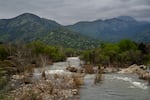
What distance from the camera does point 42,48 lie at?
121375mm

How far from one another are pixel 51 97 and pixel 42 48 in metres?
88.3

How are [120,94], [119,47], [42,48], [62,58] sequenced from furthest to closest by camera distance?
1. [62,58]
2. [42,48]
3. [119,47]
4. [120,94]

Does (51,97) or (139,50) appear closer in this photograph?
(51,97)

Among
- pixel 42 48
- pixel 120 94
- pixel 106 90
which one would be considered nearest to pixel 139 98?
pixel 120 94

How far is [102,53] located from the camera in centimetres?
10212

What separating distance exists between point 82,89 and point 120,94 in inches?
255

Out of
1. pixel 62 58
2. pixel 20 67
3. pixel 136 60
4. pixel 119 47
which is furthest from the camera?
pixel 62 58

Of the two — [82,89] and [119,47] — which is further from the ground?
[119,47]

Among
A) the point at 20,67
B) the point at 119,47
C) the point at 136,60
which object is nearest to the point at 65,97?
the point at 20,67

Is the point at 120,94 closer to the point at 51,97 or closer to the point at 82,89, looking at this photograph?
the point at 82,89

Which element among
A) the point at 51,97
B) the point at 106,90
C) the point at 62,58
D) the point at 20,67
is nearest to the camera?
the point at 51,97

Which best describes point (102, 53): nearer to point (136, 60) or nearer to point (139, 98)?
point (136, 60)

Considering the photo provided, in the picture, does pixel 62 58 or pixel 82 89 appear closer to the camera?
pixel 82 89

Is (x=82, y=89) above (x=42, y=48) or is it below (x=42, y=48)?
below
